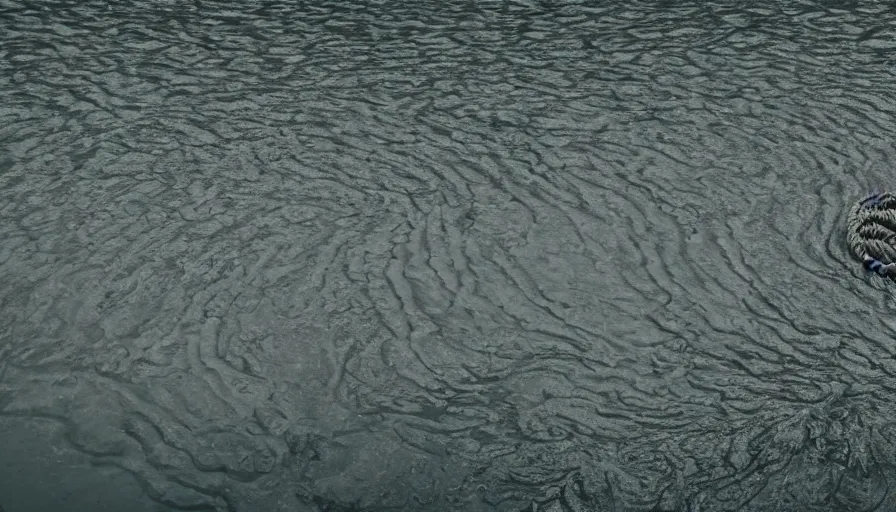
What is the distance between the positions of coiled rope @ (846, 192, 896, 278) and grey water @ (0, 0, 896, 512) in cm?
32

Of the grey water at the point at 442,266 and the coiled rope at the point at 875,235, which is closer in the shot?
the grey water at the point at 442,266

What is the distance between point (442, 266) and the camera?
63.9 feet

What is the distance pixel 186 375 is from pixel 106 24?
17.4m

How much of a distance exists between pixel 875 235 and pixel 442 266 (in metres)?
8.11

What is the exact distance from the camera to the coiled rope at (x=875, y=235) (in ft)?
62.3

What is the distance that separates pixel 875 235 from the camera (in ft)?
63.5

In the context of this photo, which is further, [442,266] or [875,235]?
[442,266]

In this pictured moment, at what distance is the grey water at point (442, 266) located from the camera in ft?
48.2

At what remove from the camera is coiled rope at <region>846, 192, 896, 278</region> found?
62.3ft

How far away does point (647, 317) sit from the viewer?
17969 mm

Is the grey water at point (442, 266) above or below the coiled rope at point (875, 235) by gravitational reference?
below

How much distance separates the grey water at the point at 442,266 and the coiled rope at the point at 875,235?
32 cm

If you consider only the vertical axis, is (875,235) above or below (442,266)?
above

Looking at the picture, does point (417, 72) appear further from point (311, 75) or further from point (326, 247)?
point (326, 247)
